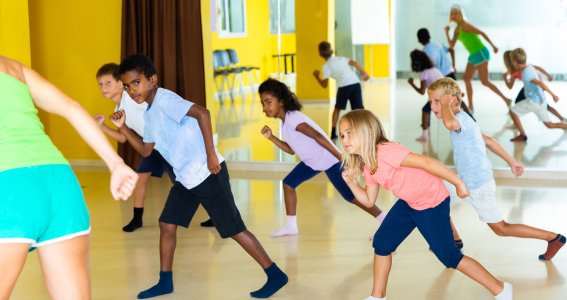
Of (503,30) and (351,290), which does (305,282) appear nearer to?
(351,290)

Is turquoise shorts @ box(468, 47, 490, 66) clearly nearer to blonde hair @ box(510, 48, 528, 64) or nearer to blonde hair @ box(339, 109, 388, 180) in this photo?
blonde hair @ box(510, 48, 528, 64)

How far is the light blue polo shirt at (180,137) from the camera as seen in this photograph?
405 centimetres

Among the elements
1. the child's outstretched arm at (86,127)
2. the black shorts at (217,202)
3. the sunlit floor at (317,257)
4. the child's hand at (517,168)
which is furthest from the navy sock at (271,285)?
the child's outstretched arm at (86,127)

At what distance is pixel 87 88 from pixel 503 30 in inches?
166

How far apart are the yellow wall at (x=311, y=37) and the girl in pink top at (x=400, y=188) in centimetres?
430

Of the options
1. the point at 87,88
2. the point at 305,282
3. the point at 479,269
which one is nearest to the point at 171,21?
the point at 87,88

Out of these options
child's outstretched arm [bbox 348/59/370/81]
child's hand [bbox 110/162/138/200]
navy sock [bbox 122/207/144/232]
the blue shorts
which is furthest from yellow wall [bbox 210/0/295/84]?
child's hand [bbox 110/162/138/200]

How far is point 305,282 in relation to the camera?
441 cm

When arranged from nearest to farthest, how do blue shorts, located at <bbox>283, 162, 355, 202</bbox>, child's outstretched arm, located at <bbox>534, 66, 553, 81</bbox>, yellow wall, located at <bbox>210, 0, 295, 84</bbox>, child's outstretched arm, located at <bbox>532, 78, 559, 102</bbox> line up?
blue shorts, located at <bbox>283, 162, 355, 202</bbox> → child's outstretched arm, located at <bbox>532, 78, 559, 102</bbox> → child's outstretched arm, located at <bbox>534, 66, 553, 81</bbox> → yellow wall, located at <bbox>210, 0, 295, 84</bbox>

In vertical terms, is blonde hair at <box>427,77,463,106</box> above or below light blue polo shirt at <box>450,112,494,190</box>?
above

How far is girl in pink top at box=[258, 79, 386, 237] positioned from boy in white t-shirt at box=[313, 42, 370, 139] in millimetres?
2717

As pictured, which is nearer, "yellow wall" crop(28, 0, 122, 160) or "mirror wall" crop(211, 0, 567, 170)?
"mirror wall" crop(211, 0, 567, 170)

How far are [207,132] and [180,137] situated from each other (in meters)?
0.16

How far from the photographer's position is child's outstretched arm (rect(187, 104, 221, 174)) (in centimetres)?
402
